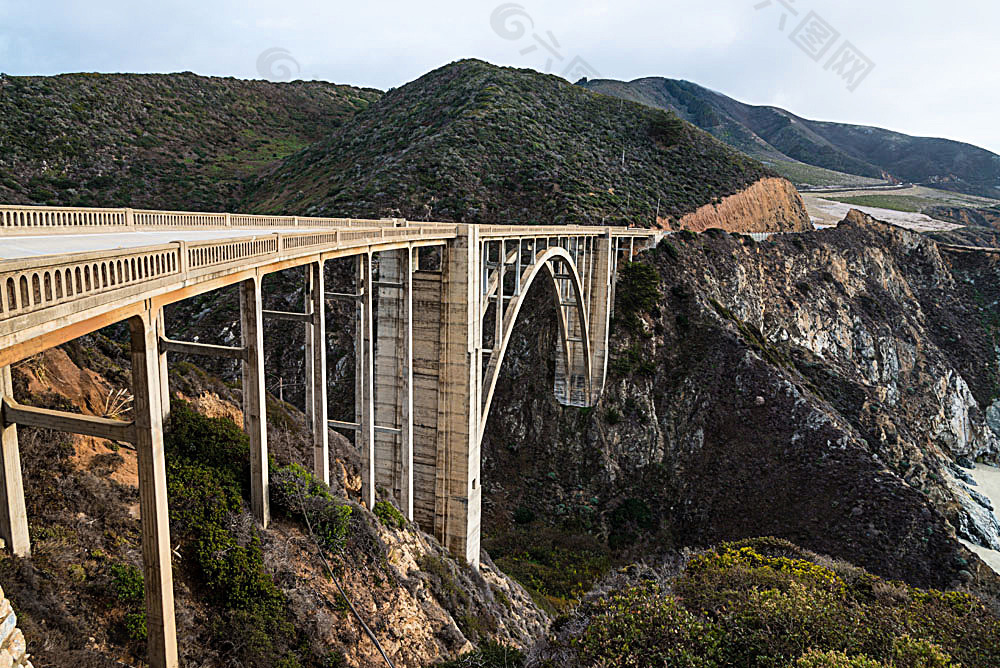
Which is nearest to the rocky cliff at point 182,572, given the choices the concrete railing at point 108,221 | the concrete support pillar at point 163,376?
the concrete support pillar at point 163,376

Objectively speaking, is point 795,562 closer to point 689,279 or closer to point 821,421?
point 821,421

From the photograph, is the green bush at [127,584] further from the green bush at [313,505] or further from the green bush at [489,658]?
the green bush at [489,658]

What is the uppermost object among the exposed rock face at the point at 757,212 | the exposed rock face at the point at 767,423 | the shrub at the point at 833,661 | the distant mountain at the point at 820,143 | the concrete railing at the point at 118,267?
the distant mountain at the point at 820,143

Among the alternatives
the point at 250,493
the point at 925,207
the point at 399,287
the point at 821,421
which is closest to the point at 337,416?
the point at 399,287

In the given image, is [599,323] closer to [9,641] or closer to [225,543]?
[225,543]

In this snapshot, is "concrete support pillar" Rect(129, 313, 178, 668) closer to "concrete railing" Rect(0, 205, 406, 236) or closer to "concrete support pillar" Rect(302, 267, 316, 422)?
"concrete railing" Rect(0, 205, 406, 236)

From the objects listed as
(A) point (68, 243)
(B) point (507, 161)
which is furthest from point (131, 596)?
(B) point (507, 161)
